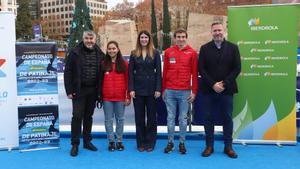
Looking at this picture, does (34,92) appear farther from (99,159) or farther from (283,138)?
(283,138)

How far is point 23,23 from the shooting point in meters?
55.2

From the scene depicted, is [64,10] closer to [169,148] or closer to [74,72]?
[74,72]

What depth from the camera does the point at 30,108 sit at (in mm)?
5336

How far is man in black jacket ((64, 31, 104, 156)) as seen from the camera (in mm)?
5004

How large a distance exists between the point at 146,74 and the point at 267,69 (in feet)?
5.78

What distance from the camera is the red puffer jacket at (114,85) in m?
5.11

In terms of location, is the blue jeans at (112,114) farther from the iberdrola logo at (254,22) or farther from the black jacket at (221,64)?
the iberdrola logo at (254,22)

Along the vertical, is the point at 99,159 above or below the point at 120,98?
below

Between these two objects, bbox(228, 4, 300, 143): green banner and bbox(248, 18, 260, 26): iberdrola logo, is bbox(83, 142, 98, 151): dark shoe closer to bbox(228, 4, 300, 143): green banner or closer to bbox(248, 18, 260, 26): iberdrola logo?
bbox(228, 4, 300, 143): green banner

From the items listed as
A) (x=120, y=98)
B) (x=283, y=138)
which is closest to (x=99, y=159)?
(x=120, y=98)

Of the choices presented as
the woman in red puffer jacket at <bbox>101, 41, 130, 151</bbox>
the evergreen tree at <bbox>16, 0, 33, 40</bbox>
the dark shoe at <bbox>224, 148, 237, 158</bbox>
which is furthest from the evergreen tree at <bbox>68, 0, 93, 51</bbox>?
the evergreen tree at <bbox>16, 0, 33, 40</bbox>

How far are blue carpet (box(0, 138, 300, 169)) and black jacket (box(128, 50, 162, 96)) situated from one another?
92 centimetres

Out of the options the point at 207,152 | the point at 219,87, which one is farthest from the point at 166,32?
the point at 219,87

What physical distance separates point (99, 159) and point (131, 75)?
1227mm
